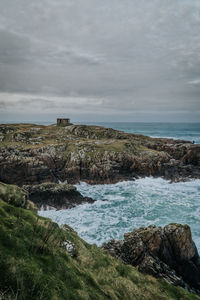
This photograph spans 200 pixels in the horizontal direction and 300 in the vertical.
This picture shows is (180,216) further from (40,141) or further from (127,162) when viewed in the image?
(40,141)

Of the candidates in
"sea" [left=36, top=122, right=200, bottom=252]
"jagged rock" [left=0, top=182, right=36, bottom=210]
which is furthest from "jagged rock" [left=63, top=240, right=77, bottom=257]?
"sea" [left=36, top=122, right=200, bottom=252]

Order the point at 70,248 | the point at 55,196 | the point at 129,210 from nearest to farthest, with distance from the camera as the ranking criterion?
the point at 70,248 < the point at 129,210 < the point at 55,196

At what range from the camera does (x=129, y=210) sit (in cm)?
2781

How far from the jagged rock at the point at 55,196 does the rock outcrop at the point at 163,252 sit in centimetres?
1624

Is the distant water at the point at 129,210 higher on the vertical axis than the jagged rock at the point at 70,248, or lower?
lower

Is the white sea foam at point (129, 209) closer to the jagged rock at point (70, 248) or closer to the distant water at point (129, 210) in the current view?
the distant water at point (129, 210)

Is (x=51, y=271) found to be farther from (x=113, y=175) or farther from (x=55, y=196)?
(x=113, y=175)

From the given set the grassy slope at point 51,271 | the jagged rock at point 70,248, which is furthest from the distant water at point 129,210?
the jagged rock at point 70,248

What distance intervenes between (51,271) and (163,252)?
35.6 ft

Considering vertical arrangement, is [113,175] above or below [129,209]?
above

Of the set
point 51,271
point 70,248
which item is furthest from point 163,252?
point 51,271

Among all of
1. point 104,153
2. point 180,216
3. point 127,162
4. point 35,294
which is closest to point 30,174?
point 104,153

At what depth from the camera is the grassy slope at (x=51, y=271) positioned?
15.4 ft

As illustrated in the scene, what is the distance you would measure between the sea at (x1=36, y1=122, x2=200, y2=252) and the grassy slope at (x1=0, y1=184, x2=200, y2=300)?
408 inches
